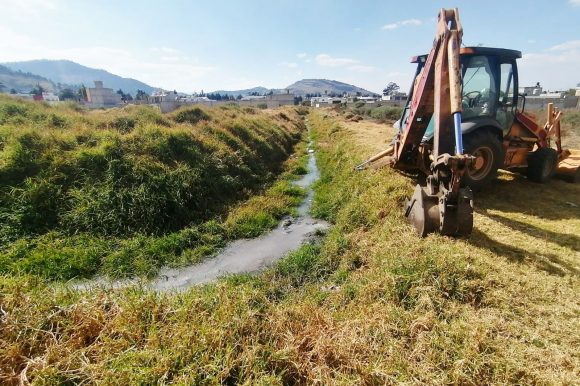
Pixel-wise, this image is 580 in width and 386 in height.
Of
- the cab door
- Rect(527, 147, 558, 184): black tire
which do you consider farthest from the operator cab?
Rect(527, 147, 558, 184): black tire

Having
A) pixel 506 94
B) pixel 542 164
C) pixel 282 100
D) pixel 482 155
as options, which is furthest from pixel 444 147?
pixel 282 100

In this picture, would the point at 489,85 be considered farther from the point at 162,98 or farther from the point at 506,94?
the point at 162,98

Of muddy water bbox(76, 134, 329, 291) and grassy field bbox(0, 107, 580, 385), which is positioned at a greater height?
grassy field bbox(0, 107, 580, 385)

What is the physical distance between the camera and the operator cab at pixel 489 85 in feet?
20.5

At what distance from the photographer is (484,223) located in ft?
17.3

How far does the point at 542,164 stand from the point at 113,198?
10615 mm

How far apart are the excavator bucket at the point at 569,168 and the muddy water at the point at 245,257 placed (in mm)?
6520

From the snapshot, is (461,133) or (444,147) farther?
(444,147)

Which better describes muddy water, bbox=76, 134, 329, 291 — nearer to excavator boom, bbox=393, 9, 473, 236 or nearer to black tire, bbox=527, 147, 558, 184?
excavator boom, bbox=393, 9, 473, 236

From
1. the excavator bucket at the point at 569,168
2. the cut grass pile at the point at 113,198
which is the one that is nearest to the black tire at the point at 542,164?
the excavator bucket at the point at 569,168

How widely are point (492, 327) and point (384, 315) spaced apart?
1.03 metres

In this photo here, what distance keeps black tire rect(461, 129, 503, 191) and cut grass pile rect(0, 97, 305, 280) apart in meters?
4.83

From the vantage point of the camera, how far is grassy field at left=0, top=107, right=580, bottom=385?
2523mm

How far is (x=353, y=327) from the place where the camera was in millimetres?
3137
